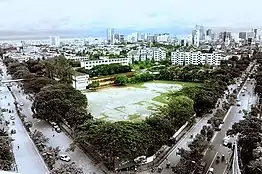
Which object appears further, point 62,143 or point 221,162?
point 62,143

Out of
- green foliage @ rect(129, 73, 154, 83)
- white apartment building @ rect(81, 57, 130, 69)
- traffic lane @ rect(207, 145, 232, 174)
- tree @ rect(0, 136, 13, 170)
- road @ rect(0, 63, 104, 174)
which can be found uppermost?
white apartment building @ rect(81, 57, 130, 69)

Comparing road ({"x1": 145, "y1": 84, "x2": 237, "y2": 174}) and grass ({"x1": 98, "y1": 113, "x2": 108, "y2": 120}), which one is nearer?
road ({"x1": 145, "y1": 84, "x2": 237, "y2": 174})

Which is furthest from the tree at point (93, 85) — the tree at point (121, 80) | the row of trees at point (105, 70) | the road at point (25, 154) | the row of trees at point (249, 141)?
the row of trees at point (249, 141)

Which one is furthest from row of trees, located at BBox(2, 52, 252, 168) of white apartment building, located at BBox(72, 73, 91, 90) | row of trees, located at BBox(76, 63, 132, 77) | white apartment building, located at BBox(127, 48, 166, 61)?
white apartment building, located at BBox(127, 48, 166, 61)

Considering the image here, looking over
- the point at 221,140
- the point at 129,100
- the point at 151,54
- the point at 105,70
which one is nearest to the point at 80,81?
the point at 105,70

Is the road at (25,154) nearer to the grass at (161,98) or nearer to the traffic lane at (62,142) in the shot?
the traffic lane at (62,142)

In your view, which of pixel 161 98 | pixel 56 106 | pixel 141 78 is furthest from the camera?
pixel 141 78

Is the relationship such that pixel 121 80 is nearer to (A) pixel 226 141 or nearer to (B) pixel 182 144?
(B) pixel 182 144

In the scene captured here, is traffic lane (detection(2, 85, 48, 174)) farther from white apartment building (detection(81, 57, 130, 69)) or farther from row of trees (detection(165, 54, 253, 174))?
white apartment building (detection(81, 57, 130, 69))

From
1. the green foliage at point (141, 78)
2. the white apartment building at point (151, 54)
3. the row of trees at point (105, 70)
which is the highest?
the white apartment building at point (151, 54)

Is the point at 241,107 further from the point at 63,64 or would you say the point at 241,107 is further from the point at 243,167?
the point at 63,64

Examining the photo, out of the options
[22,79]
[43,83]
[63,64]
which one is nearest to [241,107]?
[43,83]
